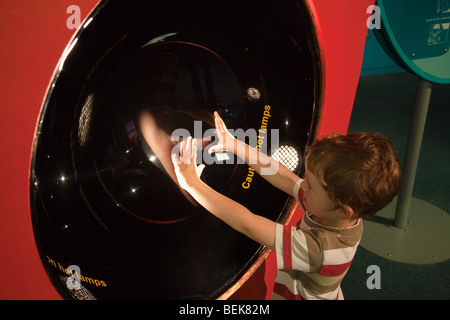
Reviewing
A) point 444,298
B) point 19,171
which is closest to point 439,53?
point 444,298

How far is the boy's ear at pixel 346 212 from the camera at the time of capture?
649 millimetres

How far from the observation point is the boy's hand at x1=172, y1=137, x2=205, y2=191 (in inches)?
24.4

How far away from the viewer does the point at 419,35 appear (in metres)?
1.10

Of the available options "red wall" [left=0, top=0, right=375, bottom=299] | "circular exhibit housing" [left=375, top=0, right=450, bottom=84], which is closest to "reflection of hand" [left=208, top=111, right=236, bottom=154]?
"red wall" [left=0, top=0, right=375, bottom=299]

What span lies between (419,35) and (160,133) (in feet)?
2.92

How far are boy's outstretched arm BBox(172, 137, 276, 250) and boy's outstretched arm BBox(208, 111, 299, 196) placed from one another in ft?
0.19

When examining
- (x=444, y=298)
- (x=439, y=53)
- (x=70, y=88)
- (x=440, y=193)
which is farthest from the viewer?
(x=440, y=193)

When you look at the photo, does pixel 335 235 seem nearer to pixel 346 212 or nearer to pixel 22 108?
pixel 346 212

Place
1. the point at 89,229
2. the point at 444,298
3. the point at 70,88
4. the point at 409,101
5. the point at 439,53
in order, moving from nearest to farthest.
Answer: the point at 70,88
the point at 89,229
the point at 439,53
the point at 444,298
the point at 409,101

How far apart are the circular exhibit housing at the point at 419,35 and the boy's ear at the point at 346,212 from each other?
2.01 feet

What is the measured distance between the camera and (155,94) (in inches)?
22.6

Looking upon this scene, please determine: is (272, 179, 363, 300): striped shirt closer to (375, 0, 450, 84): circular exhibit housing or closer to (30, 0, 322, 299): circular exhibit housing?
(30, 0, 322, 299): circular exhibit housing
